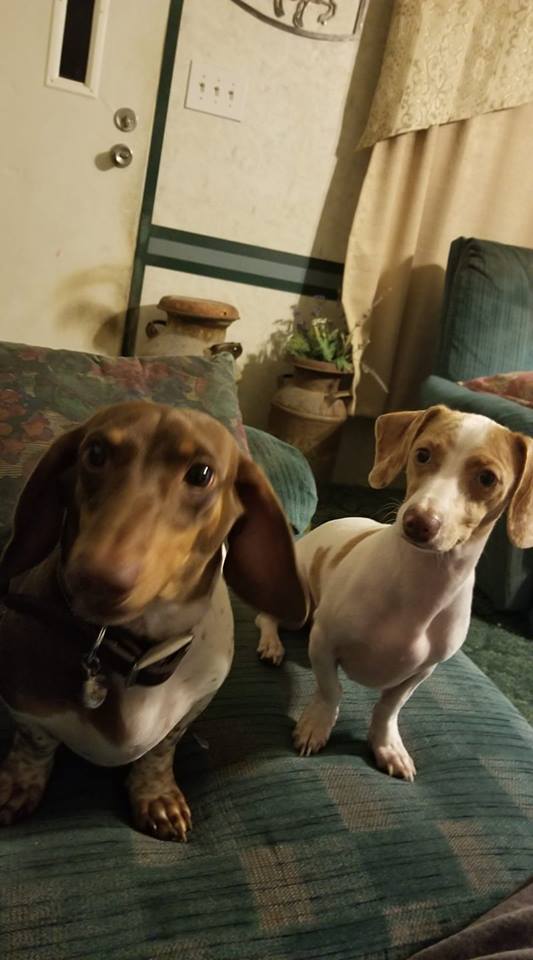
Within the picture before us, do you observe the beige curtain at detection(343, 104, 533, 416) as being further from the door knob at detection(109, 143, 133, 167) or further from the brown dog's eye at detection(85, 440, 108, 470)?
the brown dog's eye at detection(85, 440, 108, 470)

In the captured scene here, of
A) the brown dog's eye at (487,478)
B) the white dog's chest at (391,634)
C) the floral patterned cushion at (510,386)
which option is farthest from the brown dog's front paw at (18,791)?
the floral patterned cushion at (510,386)

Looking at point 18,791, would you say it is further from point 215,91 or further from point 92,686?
point 215,91

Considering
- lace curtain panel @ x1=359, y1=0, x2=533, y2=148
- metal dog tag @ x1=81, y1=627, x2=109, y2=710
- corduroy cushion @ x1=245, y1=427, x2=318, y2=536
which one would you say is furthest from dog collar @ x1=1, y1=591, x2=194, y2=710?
lace curtain panel @ x1=359, y1=0, x2=533, y2=148

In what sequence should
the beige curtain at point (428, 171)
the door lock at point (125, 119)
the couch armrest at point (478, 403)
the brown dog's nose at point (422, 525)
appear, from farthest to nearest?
the beige curtain at point (428, 171)
the door lock at point (125, 119)
the couch armrest at point (478, 403)
the brown dog's nose at point (422, 525)

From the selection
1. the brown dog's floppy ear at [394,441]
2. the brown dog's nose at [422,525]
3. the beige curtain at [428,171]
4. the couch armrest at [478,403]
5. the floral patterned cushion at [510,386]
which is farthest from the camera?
the beige curtain at [428,171]

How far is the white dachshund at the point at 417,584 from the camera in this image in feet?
3.43

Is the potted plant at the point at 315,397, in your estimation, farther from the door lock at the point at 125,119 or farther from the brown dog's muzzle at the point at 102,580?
the brown dog's muzzle at the point at 102,580

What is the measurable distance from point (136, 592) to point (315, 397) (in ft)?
7.47

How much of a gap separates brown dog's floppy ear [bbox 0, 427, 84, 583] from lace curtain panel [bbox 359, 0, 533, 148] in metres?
2.38

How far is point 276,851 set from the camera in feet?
2.82

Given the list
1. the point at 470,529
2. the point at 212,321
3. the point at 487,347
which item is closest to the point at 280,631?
the point at 470,529

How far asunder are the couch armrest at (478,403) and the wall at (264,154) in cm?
82

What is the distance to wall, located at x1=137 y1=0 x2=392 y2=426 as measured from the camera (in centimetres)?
254

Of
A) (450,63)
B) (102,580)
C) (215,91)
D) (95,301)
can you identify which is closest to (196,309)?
(95,301)
